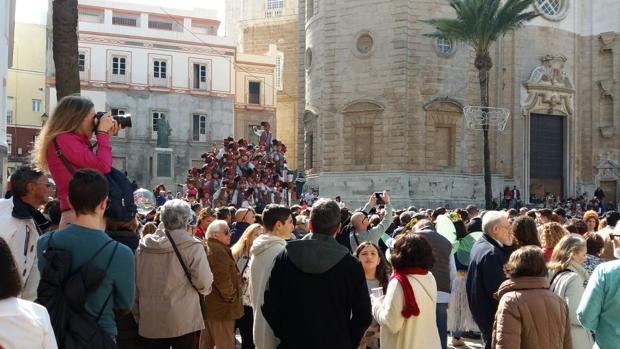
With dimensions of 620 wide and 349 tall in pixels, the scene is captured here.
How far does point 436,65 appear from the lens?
33688mm

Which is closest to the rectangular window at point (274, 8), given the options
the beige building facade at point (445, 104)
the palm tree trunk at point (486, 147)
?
the beige building facade at point (445, 104)

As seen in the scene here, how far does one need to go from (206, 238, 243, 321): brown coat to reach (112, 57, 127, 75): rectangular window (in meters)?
40.9

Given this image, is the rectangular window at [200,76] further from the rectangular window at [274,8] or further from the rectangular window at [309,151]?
the rectangular window at [309,151]

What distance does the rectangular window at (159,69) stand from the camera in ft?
154

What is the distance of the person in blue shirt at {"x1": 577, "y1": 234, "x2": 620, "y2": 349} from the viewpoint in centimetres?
520

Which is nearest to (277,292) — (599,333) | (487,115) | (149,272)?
(149,272)

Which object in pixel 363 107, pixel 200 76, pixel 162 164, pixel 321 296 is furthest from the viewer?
pixel 200 76

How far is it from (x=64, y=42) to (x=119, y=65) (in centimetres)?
3780

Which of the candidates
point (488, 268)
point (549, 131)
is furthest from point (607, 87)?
point (488, 268)

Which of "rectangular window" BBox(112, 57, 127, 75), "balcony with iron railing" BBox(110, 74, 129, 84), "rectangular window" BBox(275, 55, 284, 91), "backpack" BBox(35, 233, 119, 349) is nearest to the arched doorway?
"rectangular window" BBox(275, 55, 284, 91)

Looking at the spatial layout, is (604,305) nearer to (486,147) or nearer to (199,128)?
(486,147)

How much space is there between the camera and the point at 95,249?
3.96 metres

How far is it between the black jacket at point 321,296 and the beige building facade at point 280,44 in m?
45.2

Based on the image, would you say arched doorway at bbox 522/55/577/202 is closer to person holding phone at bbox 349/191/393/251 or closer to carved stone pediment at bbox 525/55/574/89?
carved stone pediment at bbox 525/55/574/89
